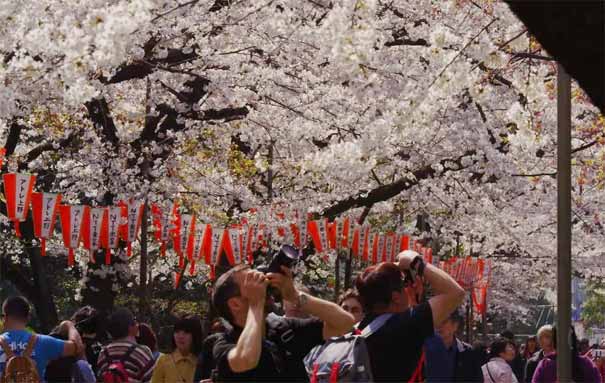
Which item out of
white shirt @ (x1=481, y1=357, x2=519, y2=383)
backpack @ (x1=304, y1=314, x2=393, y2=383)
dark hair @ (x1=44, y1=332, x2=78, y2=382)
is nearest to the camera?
backpack @ (x1=304, y1=314, x2=393, y2=383)

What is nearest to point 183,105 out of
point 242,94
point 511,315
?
point 242,94

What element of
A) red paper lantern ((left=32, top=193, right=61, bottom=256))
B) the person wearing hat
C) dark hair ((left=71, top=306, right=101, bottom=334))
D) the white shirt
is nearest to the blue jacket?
the person wearing hat

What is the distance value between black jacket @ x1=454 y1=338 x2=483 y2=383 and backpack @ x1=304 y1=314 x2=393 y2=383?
2952 mm

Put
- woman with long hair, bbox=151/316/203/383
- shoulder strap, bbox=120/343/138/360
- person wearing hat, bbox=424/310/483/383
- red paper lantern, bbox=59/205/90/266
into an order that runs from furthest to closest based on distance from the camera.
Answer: red paper lantern, bbox=59/205/90/266
woman with long hair, bbox=151/316/203/383
shoulder strap, bbox=120/343/138/360
person wearing hat, bbox=424/310/483/383

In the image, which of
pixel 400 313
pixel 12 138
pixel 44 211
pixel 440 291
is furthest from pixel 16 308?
pixel 12 138

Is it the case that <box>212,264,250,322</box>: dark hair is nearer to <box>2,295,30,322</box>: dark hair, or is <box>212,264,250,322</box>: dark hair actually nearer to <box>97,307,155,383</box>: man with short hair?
<box>97,307,155,383</box>: man with short hair

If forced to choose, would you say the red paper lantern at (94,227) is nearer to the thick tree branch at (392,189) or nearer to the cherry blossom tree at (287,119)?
the cherry blossom tree at (287,119)

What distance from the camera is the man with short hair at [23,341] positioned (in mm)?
8070

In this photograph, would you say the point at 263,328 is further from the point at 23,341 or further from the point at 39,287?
the point at 39,287

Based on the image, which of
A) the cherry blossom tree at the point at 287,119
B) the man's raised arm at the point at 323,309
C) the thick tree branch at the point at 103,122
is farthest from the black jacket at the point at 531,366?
the thick tree branch at the point at 103,122

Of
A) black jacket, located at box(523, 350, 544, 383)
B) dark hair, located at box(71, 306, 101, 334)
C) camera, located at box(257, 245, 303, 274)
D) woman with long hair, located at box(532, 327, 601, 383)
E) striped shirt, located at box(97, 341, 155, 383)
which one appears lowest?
black jacket, located at box(523, 350, 544, 383)

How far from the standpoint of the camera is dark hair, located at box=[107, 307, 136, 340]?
8062 mm

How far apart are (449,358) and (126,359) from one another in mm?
2266

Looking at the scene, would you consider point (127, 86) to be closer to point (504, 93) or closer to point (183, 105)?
point (183, 105)
